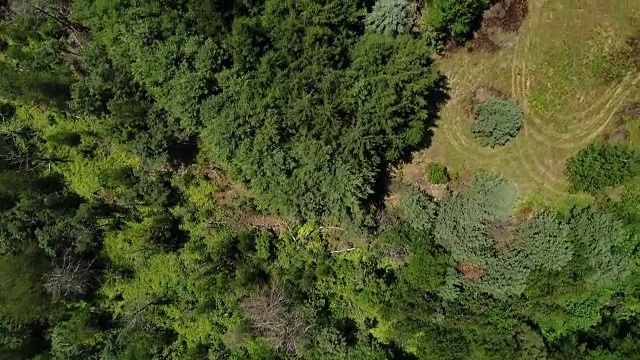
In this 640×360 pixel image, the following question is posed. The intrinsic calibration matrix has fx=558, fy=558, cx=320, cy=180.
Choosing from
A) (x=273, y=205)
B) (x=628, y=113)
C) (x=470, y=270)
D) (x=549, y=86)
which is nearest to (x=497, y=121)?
(x=549, y=86)

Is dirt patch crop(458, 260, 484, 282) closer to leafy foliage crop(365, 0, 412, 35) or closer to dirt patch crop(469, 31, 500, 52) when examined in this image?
dirt patch crop(469, 31, 500, 52)

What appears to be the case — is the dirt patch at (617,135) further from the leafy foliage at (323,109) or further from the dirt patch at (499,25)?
the leafy foliage at (323,109)

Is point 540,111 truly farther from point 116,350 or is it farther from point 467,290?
point 116,350

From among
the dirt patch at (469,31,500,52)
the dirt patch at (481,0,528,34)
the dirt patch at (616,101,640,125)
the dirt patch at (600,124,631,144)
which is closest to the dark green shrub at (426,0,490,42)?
the dirt patch at (481,0,528,34)

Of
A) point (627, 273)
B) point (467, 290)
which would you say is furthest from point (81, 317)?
point (627, 273)

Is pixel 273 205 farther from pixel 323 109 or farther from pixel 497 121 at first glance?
pixel 497 121

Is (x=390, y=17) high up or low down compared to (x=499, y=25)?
up
